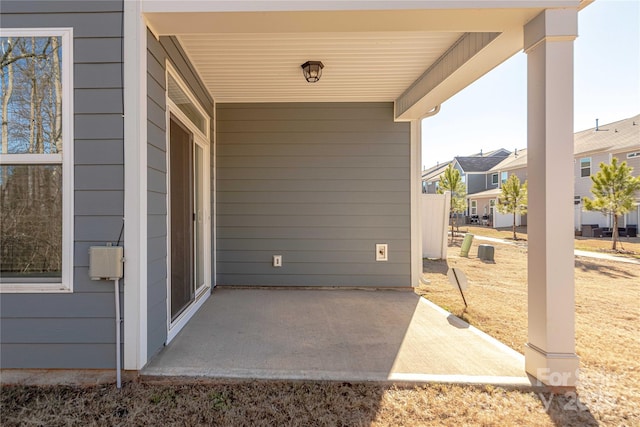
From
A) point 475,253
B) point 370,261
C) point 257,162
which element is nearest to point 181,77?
point 257,162

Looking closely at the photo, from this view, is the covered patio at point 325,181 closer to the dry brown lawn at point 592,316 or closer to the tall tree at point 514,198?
the dry brown lawn at point 592,316

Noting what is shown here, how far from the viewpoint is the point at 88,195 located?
1.90 meters

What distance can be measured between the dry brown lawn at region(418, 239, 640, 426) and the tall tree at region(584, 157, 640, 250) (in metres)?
3.44

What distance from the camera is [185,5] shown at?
193 centimetres

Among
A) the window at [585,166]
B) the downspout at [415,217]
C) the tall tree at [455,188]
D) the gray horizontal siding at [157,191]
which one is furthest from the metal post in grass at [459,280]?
the window at [585,166]

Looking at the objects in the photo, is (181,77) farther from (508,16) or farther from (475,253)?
(475,253)

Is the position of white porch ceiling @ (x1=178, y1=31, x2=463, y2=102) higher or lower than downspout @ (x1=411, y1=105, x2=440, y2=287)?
higher

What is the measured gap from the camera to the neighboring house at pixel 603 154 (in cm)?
1215

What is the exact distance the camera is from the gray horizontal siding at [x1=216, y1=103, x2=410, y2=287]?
13.3 feet

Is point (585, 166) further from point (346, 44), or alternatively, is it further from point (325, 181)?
point (346, 44)

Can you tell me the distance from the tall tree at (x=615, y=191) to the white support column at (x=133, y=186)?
11792 millimetres

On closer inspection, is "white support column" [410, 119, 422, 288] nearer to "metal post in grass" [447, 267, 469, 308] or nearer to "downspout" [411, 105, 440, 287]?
"downspout" [411, 105, 440, 287]

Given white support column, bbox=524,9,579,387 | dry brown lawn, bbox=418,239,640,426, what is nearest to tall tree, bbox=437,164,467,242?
dry brown lawn, bbox=418,239,640,426

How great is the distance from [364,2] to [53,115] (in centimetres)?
214
